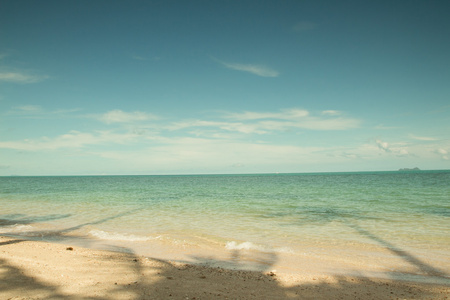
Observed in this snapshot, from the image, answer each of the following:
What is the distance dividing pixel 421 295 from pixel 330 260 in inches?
100

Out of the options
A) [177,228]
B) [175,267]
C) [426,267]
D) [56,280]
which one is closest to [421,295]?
[426,267]

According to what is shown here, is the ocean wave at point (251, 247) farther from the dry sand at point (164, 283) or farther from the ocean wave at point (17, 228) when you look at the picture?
the ocean wave at point (17, 228)

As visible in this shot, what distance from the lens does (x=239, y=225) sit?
12.7 metres

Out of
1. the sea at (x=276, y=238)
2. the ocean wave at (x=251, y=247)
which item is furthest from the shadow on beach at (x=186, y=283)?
the ocean wave at (x=251, y=247)

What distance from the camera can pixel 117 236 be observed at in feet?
35.1

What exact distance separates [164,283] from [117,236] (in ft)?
20.2

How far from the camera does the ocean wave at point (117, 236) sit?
10188mm

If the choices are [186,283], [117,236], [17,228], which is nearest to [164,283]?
[186,283]

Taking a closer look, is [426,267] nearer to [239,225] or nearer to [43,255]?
[239,225]

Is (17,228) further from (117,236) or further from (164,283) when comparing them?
(164,283)

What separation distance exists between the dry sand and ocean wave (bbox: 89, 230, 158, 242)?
322 centimetres

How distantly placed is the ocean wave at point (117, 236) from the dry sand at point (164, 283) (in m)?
3.22

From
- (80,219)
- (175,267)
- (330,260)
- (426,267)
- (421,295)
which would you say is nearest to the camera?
(421,295)

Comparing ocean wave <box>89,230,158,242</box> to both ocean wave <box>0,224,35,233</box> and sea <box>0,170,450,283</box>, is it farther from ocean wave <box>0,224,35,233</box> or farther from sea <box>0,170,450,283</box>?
ocean wave <box>0,224,35,233</box>
